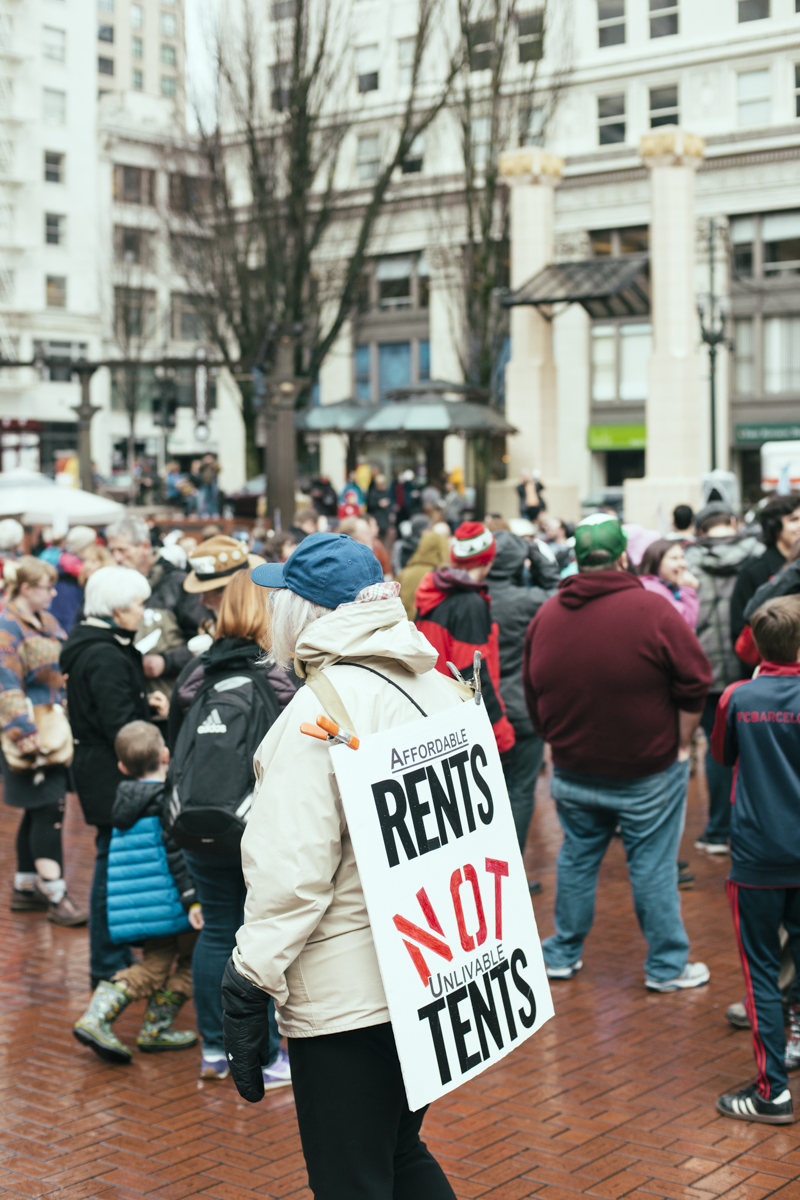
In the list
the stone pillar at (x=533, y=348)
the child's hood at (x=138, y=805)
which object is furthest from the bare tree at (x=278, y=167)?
the child's hood at (x=138, y=805)

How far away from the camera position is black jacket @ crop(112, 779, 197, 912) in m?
5.19

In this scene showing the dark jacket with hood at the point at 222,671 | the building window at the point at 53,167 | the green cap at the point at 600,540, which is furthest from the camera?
the building window at the point at 53,167

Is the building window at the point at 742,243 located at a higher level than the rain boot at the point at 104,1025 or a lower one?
higher

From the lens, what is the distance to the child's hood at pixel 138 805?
5277 mm

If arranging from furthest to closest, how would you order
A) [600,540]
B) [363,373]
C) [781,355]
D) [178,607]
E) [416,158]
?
1. [363,373]
2. [416,158]
3. [781,355]
4. [178,607]
5. [600,540]

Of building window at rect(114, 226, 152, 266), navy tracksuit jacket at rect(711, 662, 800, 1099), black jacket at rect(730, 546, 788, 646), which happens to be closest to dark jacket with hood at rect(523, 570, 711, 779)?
navy tracksuit jacket at rect(711, 662, 800, 1099)

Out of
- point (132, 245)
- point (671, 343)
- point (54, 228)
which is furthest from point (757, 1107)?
point (54, 228)

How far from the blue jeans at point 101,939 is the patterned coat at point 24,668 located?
134cm

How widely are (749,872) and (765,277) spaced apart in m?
39.0

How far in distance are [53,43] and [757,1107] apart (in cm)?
6603

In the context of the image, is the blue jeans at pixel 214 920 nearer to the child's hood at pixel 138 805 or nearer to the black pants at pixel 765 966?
the child's hood at pixel 138 805

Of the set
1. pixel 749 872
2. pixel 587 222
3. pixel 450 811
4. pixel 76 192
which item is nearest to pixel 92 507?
pixel 749 872

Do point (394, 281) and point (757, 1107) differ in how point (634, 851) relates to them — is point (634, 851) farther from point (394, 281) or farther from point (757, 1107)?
point (394, 281)

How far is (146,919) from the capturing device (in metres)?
5.18
